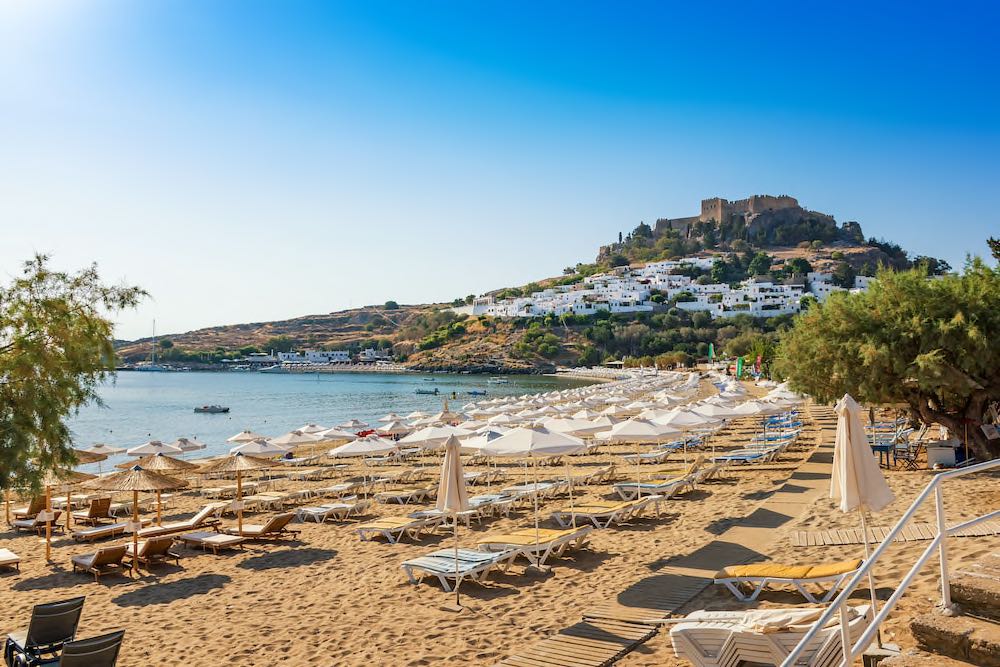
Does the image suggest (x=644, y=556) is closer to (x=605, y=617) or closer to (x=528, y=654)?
(x=605, y=617)

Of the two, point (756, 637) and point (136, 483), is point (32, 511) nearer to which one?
point (136, 483)

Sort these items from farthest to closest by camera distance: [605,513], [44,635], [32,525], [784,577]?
[32,525] → [605,513] → [784,577] → [44,635]

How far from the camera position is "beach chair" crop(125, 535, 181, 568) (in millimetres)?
11328

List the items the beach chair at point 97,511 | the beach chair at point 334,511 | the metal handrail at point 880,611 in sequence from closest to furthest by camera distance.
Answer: the metal handrail at point 880,611 → the beach chair at point 334,511 → the beach chair at point 97,511

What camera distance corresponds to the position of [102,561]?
10.9 meters

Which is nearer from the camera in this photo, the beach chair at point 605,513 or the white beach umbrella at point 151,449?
the beach chair at point 605,513

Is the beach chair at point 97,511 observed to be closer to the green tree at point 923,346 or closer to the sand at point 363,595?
the sand at point 363,595

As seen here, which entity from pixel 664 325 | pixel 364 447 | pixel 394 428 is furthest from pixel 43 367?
pixel 664 325

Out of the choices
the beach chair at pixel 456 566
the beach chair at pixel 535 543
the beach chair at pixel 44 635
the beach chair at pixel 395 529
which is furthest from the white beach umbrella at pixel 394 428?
the beach chair at pixel 44 635

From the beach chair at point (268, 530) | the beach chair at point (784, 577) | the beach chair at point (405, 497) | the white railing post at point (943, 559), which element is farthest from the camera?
the beach chair at point (405, 497)

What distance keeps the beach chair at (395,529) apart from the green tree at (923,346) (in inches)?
409

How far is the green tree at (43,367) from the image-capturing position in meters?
8.74

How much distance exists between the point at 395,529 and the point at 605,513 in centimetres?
365

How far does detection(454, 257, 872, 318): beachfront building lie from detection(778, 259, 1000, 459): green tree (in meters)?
110
